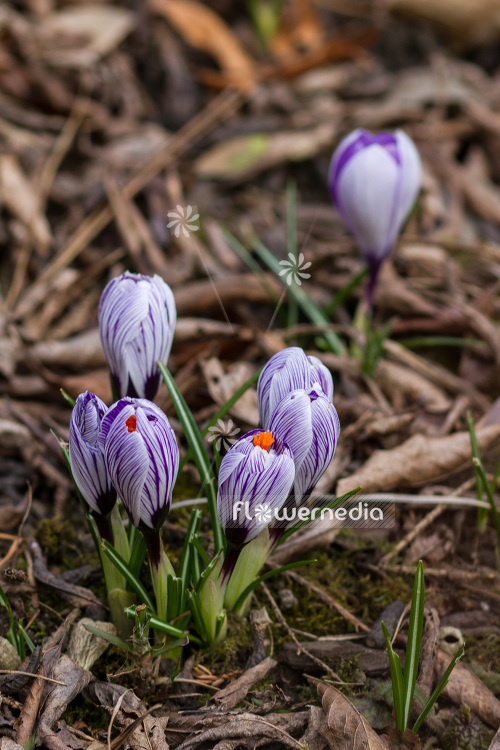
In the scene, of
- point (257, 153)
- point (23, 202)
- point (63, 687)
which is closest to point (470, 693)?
point (63, 687)

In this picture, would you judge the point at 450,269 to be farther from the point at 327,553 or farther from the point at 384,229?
the point at 327,553

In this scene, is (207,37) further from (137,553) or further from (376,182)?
(137,553)

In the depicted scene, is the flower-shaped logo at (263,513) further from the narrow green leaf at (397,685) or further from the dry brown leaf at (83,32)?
the dry brown leaf at (83,32)

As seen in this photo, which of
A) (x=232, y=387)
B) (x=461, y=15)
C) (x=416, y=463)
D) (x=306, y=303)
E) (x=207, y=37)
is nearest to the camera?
(x=416, y=463)

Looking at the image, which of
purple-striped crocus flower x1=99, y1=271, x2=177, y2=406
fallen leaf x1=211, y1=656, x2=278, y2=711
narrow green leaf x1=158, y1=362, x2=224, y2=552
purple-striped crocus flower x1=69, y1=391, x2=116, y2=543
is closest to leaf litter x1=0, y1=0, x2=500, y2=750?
fallen leaf x1=211, y1=656, x2=278, y2=711

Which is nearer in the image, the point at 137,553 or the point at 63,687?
the point at 63,687

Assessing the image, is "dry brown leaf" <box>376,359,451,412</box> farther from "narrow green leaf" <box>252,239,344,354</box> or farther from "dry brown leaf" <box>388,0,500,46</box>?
"dry brown leaf" <box>388,0,500,46</box>
